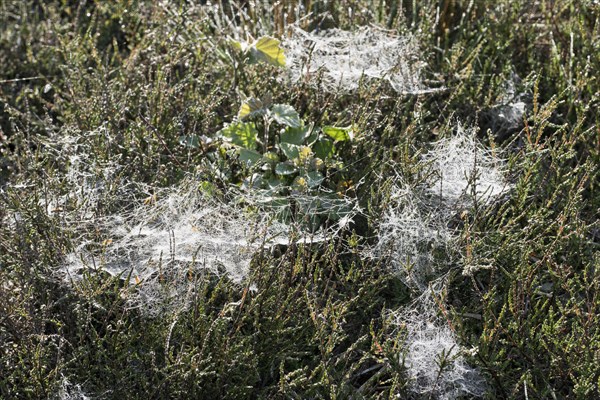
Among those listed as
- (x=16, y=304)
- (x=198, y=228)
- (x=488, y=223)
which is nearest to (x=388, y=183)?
(x=488, y=223)

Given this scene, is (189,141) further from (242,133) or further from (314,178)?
(314,178)

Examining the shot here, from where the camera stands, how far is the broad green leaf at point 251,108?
117 inches

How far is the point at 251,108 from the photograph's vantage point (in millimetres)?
2994

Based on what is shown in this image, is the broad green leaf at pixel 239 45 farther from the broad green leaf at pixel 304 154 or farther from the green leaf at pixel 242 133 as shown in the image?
the broad green leaf at pixel 304 154

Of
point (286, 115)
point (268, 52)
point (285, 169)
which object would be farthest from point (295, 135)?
point (268, 52)

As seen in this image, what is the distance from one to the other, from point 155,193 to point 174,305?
50 cm

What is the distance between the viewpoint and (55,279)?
250 centimetres

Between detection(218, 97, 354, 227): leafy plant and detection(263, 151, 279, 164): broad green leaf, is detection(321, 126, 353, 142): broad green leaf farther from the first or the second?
detection(263, 151, 279, 164): broad green leaf

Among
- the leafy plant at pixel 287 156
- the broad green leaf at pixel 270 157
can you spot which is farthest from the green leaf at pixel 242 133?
the broad green leaf at pixel 270 157

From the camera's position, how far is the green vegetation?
2.35m

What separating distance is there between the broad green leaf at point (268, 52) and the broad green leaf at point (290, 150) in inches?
17.5

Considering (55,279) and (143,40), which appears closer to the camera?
(55,279)

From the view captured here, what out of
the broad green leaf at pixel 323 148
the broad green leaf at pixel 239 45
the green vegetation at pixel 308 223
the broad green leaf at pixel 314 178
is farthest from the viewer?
the broad green leaf at pixel 239 45

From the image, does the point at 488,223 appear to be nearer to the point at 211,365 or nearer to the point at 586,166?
the point at 586,166
